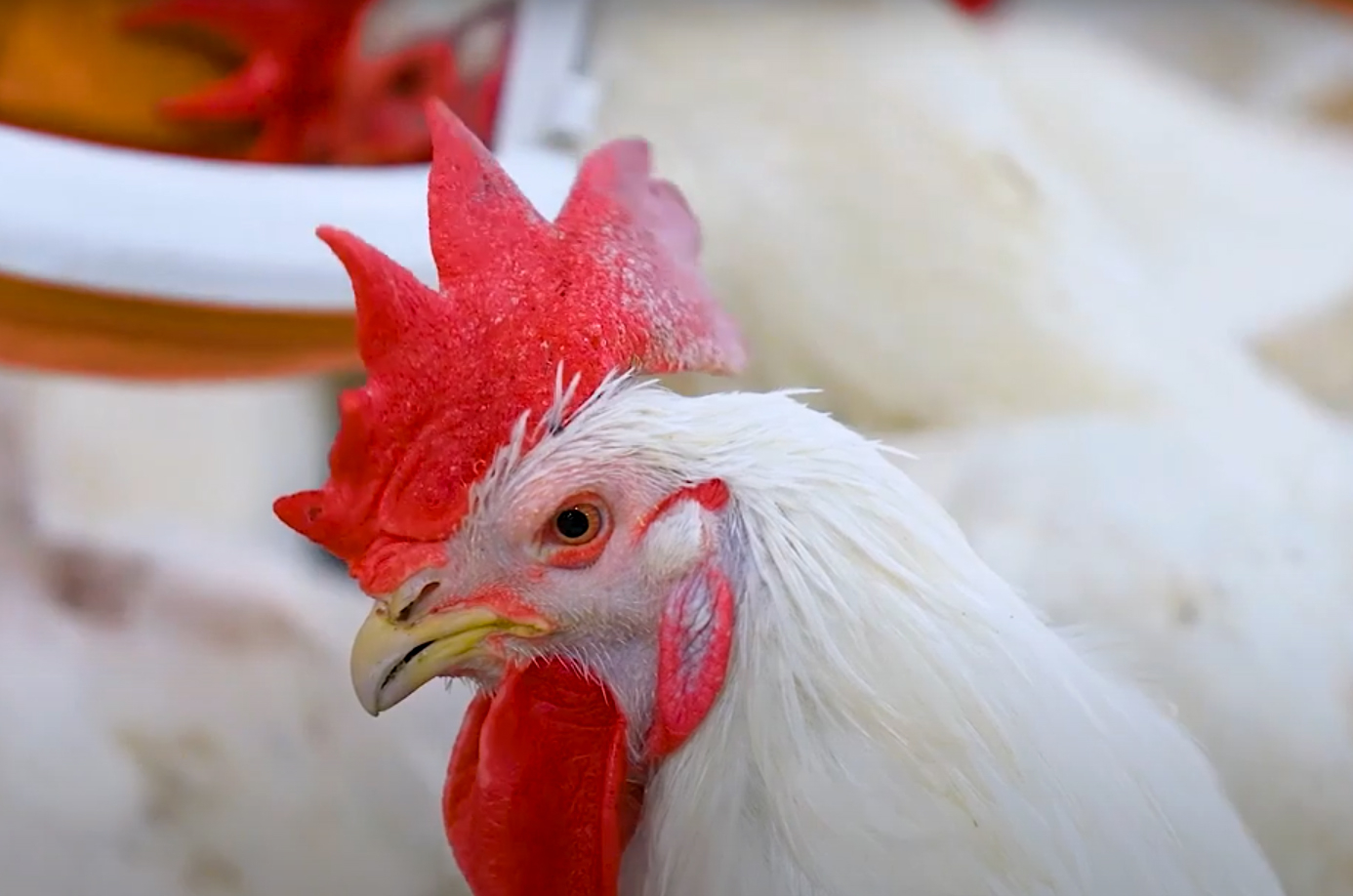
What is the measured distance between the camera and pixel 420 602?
0.48 m

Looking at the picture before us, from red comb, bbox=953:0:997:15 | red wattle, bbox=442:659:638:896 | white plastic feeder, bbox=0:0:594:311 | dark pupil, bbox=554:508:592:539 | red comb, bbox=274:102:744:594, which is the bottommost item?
red wattle, bbox=442:659:638:896

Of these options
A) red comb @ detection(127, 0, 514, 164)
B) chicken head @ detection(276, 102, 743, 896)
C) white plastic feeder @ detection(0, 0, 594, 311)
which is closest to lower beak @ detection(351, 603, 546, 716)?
chicken head @ detection(276, 102, 743, 896)

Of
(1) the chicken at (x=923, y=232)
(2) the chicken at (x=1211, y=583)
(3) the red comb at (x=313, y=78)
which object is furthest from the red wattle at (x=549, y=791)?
(3) the red comb at (x=313, y=78)

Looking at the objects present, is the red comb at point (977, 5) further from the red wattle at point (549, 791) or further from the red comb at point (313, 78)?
the red wattle at point (549, 791)

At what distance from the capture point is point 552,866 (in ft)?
1.74

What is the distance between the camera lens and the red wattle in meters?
0.51

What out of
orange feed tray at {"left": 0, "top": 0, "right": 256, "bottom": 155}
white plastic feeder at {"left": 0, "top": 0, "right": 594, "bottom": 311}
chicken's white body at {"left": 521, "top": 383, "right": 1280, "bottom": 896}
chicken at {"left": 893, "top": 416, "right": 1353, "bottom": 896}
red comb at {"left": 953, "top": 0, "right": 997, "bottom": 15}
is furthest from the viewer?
red comb at {"left": 953, "top": 0, "right": 997, "bottom": 15}

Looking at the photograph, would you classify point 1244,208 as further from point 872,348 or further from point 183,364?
point 183,364

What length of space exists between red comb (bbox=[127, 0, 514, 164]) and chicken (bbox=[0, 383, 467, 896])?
1.12ft

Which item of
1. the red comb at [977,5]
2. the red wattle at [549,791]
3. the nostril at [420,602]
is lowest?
the red wattle at [549,791]

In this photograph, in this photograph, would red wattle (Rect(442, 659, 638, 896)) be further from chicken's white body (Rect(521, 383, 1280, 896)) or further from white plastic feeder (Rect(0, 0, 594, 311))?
white plastic feeder (Rect(0, 0, 594, 311))

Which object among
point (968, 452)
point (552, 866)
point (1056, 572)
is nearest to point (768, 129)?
point (968, 452)

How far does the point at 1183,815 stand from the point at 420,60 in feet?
2.53

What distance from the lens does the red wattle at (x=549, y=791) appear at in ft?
1.67
